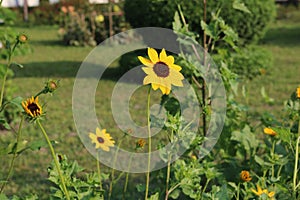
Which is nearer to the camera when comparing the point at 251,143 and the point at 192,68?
the point at 192,68

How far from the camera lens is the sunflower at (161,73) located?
4.96 feet

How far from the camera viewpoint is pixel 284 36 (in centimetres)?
1180

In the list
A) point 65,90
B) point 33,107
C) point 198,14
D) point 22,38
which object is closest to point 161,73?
point 33,107

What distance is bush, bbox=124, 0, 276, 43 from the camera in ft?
22.0

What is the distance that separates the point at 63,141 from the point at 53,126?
1.83 feet

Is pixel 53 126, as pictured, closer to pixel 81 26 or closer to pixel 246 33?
pixel 246 33

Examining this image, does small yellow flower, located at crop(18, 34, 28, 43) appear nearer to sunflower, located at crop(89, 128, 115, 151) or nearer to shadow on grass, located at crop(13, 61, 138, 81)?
sunflower, located at crop(89, 128, 115, 151)

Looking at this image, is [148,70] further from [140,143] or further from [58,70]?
[58,70]

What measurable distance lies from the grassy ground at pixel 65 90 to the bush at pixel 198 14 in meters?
0.66

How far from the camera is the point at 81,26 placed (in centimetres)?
1081

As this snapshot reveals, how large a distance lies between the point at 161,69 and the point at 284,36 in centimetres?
1065

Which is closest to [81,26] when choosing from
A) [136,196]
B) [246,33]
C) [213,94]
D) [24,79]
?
[24,79]

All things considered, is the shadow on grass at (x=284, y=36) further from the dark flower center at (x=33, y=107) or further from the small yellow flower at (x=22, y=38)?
the dark flower center at (x=33, y=107)

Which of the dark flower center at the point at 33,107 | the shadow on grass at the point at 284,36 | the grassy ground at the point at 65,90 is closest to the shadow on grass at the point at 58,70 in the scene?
the grassy ground at the point at 65,90
